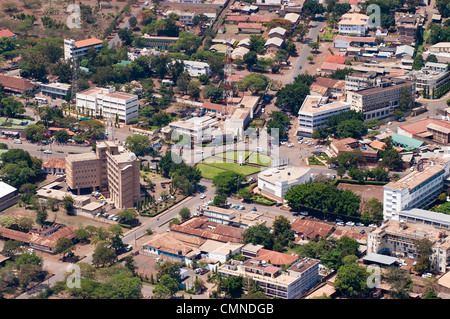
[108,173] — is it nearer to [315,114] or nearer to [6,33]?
[315,114]

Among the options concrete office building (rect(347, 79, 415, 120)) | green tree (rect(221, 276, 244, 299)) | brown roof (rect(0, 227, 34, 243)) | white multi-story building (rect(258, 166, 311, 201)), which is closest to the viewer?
green tree (rect(221, 276, 244, 299))

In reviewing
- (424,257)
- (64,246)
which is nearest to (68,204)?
(64,246)

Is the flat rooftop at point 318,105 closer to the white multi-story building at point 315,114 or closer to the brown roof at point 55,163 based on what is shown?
the white multi-story building at point 315,114

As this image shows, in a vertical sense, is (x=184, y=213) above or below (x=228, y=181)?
below

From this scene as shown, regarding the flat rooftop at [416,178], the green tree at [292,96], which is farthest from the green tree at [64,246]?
the green tree at [292,96]

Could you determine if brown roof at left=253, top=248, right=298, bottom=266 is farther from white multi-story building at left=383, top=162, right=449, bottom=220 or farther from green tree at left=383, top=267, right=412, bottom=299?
white multi-story building at left=383, top=162, right=449, bottom=220

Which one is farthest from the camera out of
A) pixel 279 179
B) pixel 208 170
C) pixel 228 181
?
pixel 208 170


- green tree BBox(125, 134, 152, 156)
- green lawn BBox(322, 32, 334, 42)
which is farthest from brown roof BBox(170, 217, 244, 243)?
green lawn BBox(322, 32, 334, 42)
